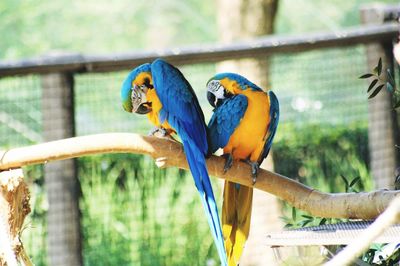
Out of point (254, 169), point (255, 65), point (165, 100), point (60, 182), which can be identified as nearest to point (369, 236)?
point (254, 169)


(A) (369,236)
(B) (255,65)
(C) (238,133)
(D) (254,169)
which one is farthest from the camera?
(B) (255,65)

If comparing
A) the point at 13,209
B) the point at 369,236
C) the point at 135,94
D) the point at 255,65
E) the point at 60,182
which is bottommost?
the point at 369,236

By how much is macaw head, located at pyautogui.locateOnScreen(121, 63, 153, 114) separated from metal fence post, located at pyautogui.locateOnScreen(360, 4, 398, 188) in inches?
61.4

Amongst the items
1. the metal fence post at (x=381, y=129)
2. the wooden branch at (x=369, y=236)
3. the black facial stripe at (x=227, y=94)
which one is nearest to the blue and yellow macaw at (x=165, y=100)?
the black facial stripe at (x=227, y=94)

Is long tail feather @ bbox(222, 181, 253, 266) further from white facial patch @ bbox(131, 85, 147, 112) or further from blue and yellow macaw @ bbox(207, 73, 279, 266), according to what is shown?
white facial patch @ bbox(131, 85, 147, 112)

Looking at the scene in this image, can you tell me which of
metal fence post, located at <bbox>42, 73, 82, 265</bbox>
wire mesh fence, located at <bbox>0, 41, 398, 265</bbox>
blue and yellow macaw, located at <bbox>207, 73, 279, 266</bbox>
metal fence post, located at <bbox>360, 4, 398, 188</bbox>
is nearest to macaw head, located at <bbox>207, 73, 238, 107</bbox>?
blue and yellow macaw, located at <bbox>207, 73, 279, 266</bbox>

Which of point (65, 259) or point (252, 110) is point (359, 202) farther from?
point (65, 259)

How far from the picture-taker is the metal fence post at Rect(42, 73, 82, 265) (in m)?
2.89

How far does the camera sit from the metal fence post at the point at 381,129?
3291 millimetres

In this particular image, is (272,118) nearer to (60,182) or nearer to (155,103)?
(155,103)

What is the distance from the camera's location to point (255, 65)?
327 cm

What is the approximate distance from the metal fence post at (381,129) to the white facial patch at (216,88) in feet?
4.59

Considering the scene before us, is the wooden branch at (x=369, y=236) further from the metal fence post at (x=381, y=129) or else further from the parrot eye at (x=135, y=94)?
the metal fence post at (x=381, y=129)

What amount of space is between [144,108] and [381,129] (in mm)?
1624
